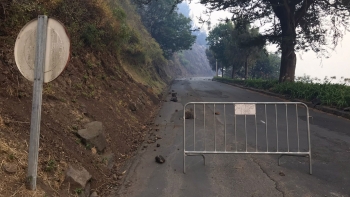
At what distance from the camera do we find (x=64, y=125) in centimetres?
586

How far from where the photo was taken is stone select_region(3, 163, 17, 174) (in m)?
3.66

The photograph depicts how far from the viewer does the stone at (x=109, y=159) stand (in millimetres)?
5836

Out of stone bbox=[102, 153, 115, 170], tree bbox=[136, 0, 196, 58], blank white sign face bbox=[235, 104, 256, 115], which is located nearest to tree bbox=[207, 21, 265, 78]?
tree bbox=[136, 0, 196, 58]

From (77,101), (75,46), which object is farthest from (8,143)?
(75,46)

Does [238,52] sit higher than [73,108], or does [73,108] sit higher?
[238,52]

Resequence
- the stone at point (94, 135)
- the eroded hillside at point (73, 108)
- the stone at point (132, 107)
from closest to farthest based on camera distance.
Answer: the eroded hillside at point (73, 108) < the stone at point (94, 135) < the stone at point (132, 107)

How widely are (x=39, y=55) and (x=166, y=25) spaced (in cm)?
4900

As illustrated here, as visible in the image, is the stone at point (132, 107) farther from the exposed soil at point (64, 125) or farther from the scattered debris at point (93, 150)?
the scattered debris at point (93, 150)

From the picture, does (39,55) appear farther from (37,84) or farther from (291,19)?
(291,19)

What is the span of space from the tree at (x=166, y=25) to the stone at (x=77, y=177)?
44.3 metres

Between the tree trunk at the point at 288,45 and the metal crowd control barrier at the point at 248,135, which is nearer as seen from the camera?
the metal crowd control barrier at the point at 248,135

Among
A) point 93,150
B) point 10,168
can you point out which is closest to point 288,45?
point 93,150

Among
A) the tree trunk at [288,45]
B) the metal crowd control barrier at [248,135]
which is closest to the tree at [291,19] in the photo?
the tree trunk at [288,45]

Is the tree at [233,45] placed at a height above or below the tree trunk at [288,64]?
above
